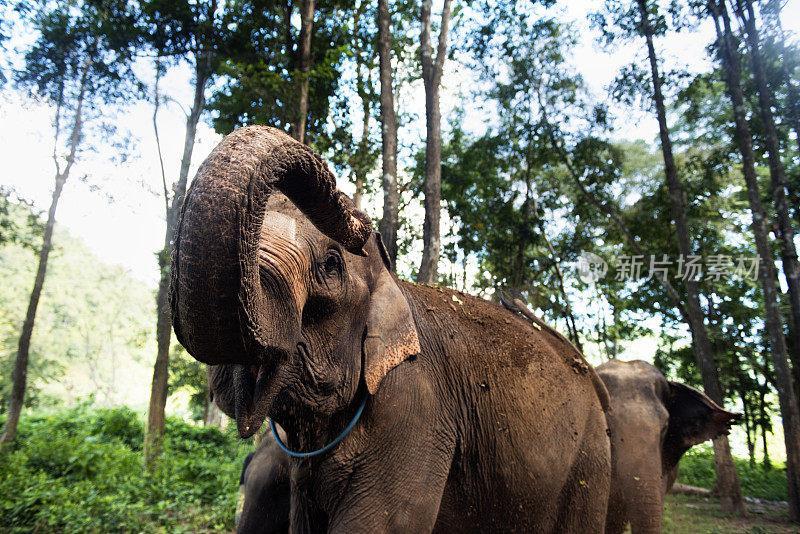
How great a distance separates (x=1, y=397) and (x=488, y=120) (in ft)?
73.3

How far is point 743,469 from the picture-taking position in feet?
48.7

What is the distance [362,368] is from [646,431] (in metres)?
3.46

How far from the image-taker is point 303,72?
292 inches

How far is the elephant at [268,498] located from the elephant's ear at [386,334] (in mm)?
1208

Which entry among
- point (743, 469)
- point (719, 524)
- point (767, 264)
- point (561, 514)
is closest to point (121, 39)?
point (561, 514)

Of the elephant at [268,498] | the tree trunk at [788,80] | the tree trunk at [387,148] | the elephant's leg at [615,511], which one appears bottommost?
the elephant's leg at [615,511]

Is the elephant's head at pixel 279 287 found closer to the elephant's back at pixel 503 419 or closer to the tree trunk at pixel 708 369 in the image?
the elephant's back at pixel 503 419

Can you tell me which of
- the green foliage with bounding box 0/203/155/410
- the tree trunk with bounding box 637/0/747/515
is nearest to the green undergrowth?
the tree trunk with bounding box 637/0/747/515

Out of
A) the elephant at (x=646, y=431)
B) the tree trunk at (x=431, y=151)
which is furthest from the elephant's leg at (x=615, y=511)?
the tree trunk at (x=431, y=151)

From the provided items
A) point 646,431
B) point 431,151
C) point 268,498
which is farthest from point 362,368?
point 431,151

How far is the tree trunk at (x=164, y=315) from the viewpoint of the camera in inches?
385

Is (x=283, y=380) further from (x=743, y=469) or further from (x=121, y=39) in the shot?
(x=743, y=469)

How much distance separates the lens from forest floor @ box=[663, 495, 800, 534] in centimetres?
845

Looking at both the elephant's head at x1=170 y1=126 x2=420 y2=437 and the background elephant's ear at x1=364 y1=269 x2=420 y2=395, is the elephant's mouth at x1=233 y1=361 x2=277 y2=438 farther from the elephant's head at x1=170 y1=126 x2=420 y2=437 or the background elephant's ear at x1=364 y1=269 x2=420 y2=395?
the background elephant's ear at x1=364 y1=269 x2=420 y2=395
